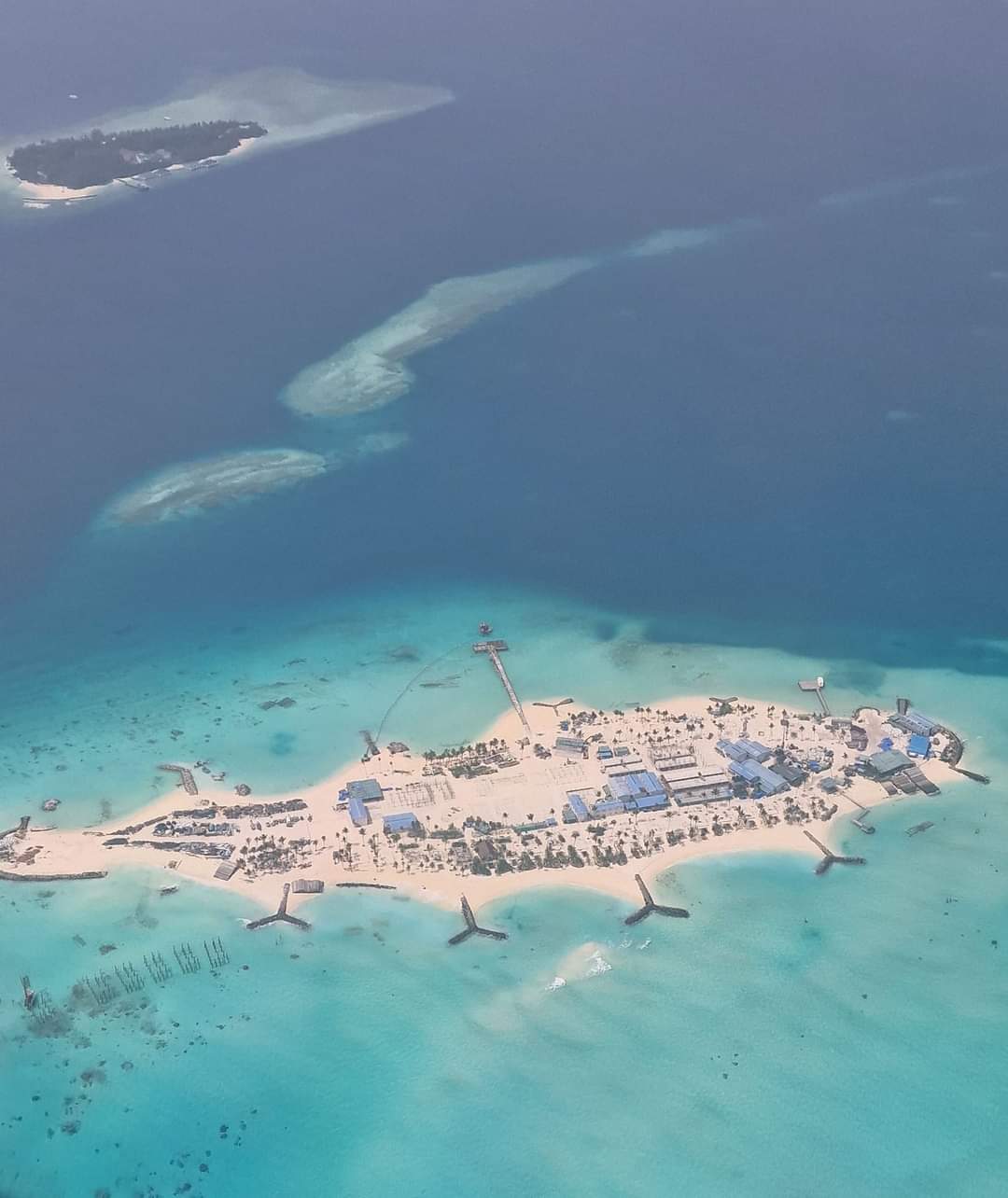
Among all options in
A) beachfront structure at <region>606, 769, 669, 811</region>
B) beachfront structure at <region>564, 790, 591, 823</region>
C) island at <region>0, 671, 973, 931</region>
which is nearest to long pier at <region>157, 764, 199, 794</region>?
island at <region>0, 671, 973, 931</region>

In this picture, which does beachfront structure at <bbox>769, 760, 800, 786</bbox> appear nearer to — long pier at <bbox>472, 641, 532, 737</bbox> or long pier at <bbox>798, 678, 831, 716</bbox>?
long pier at <bbox>798, 678, 831, 716</bbox>

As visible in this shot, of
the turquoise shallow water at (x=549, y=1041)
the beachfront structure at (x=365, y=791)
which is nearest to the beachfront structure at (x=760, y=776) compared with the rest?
the turquoise shallow water at (x=549, y=1041)

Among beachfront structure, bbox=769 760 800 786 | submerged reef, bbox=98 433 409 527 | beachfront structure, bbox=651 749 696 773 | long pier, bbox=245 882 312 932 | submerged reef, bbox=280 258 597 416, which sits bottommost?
beachfront structure, bbox=769 760 800 786

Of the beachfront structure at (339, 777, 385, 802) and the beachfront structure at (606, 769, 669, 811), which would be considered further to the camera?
the beachfront structure at (339, 777, 385, 802)

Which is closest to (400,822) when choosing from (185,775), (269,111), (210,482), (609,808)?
(609,808)

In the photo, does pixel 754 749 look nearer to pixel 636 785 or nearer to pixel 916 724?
pixel 636 785

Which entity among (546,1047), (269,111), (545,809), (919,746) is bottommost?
(546,1047)
